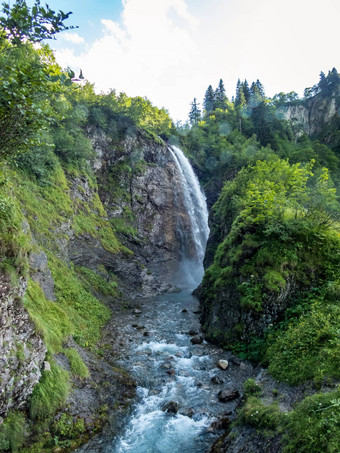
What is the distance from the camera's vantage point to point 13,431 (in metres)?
6.04

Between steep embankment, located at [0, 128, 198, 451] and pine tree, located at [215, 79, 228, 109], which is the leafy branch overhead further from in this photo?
pine tree, located at [215, 79, 228, 109]

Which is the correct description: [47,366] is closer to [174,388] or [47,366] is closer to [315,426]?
[174,388]

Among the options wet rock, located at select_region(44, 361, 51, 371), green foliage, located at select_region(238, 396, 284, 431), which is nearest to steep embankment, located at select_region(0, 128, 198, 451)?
wet rock, located at select_region(44, 361, 51, 371)

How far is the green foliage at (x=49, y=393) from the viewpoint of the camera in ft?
22.1

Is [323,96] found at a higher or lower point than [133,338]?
higher

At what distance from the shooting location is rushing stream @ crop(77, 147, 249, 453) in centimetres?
734

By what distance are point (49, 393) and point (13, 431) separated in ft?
3.92

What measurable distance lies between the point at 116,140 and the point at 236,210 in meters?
20.4

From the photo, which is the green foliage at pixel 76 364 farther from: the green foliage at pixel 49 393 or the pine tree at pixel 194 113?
the pine tree at pixel 194 113

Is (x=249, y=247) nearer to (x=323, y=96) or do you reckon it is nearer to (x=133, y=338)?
(x=133, y=338)

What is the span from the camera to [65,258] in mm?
17516

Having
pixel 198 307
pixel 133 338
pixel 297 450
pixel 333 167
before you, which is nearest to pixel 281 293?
pixel 297 450

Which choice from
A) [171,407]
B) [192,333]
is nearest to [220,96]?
[192,333]

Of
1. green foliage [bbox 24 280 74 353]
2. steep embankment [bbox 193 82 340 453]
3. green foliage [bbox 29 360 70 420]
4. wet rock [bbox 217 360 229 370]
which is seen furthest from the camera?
wet rock [bbox 217 360 229 370]
